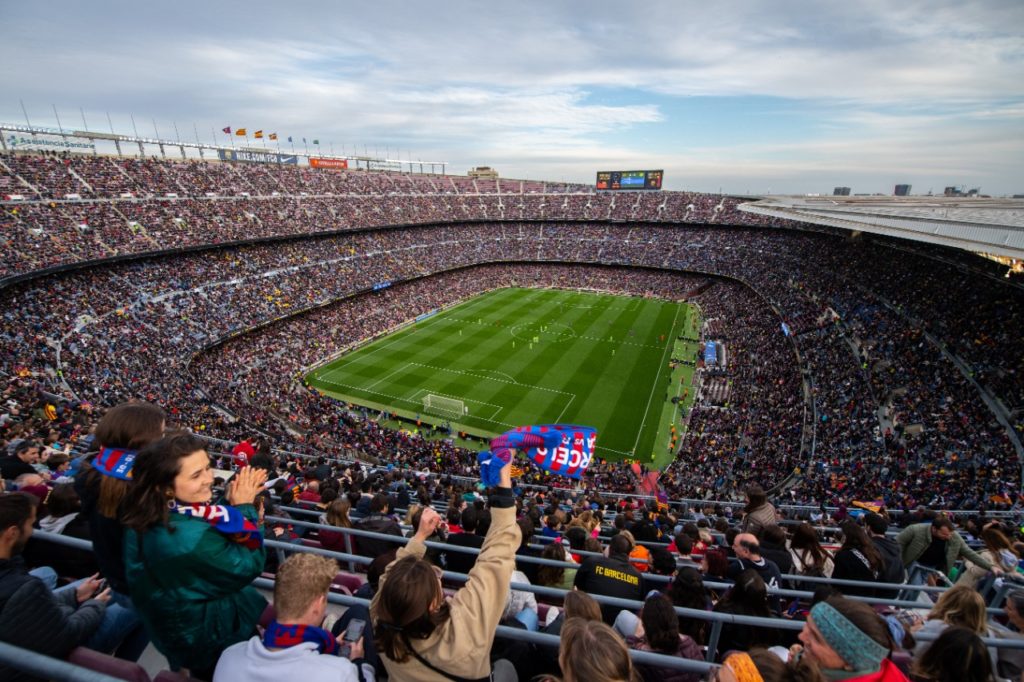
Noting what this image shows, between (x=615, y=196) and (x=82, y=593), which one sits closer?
(x=82, y=593)

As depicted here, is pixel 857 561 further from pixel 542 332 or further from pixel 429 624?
pixel 542 332

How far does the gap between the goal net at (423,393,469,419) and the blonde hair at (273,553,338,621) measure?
2783 cm

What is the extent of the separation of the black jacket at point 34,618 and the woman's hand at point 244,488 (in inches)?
42.9

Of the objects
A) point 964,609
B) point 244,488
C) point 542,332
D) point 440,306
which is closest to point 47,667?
point 244,488

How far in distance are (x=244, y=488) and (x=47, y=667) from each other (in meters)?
1.48

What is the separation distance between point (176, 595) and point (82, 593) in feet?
5.79

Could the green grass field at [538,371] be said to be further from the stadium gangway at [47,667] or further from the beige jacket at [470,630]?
the stadium gangway at [47,667]

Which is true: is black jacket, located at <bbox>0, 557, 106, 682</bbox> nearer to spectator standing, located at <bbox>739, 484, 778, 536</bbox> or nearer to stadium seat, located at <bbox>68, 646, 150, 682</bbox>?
stadium seat, located at <bbox>68, 646, 150, 682</bbox>

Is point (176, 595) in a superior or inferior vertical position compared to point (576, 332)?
superior

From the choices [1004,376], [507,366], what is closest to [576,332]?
[507,366]

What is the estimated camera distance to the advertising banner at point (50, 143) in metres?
44.3

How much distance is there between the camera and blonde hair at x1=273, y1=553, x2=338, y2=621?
8.54ft

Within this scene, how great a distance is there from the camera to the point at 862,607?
2.82 metres

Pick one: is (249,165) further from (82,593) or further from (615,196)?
(82,593)
